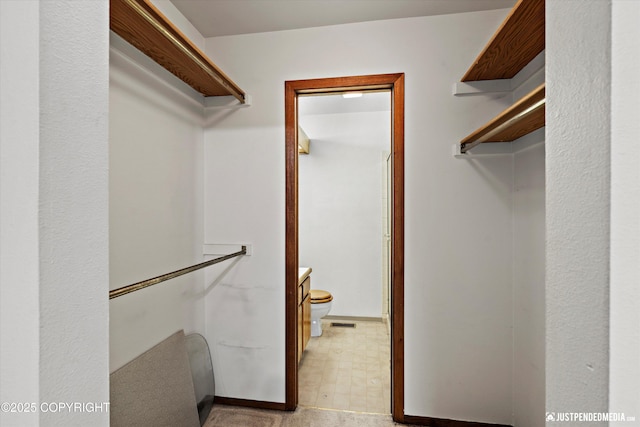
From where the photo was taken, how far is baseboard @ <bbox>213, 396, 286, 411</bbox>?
6.50ft

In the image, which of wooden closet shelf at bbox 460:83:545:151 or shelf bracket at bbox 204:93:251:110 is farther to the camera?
shelf bracket at bbox 204:93:251:110

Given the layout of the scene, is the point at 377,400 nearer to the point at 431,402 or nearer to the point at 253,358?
the point at 431,402

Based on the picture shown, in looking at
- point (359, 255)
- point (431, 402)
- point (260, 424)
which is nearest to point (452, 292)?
point (431, 402)

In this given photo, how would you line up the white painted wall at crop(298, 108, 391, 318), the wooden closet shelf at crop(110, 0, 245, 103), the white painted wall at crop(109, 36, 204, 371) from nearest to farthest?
the wooden closet shelf at crop(110, 0, 245, 103)
the white painted wall at crop(109, 36, 204, 371)
the white painted wall at crop(298, 108, 391, 318)

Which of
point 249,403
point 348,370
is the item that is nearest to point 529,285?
point 348,370

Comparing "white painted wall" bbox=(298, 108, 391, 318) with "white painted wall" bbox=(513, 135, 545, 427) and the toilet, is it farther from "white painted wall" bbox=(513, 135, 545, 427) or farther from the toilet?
"white painted wall" bbox=(513, 135, 545, 427)

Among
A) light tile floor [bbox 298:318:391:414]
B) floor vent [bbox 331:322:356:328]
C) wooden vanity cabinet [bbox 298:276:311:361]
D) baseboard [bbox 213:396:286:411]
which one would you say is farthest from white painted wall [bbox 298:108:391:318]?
baseboard [bbox 213:396:286:411]

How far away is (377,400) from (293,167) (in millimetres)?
1668

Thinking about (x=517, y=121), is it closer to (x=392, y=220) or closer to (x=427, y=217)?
(x=427, y=217)

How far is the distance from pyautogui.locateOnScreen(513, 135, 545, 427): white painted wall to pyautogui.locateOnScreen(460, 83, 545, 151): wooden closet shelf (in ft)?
0.33

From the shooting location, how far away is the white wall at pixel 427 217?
1833 millimetres

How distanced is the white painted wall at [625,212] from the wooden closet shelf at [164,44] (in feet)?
4.38

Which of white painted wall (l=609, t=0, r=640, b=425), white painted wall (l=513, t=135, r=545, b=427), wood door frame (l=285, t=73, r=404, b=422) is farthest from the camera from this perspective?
wood door frame (l=285, t=73, r=404, b=422)

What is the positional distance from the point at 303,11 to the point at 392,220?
4.46 feet
